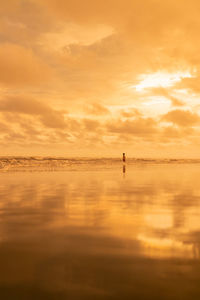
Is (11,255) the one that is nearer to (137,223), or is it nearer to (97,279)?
(97,279)

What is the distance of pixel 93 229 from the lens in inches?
312

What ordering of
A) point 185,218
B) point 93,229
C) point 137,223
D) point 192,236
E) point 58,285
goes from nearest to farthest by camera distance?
1. point 58,285
2. point 192,236
3. point 93,229
4. point 137,223
5. point 185,218

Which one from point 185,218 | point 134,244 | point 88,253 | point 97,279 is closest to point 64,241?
point 88,253

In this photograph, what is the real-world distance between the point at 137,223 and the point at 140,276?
3.76m

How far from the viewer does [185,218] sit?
9.13 m

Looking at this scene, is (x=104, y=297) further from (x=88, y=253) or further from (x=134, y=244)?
(x=134, y=244)

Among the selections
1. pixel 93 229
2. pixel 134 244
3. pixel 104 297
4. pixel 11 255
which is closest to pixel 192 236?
pixel 134 244

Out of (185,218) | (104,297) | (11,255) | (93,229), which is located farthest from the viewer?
(185,218)

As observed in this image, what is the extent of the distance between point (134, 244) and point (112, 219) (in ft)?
8.32

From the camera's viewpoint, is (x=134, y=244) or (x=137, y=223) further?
(x=137, y=223)

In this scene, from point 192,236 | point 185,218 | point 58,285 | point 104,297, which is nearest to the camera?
point 104,297

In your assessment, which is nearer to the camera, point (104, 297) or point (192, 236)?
point (104, 297)

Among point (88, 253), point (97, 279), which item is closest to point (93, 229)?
point (88, 253)

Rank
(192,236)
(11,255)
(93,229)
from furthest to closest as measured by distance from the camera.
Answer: (93,229), (192,236), (11,255)
